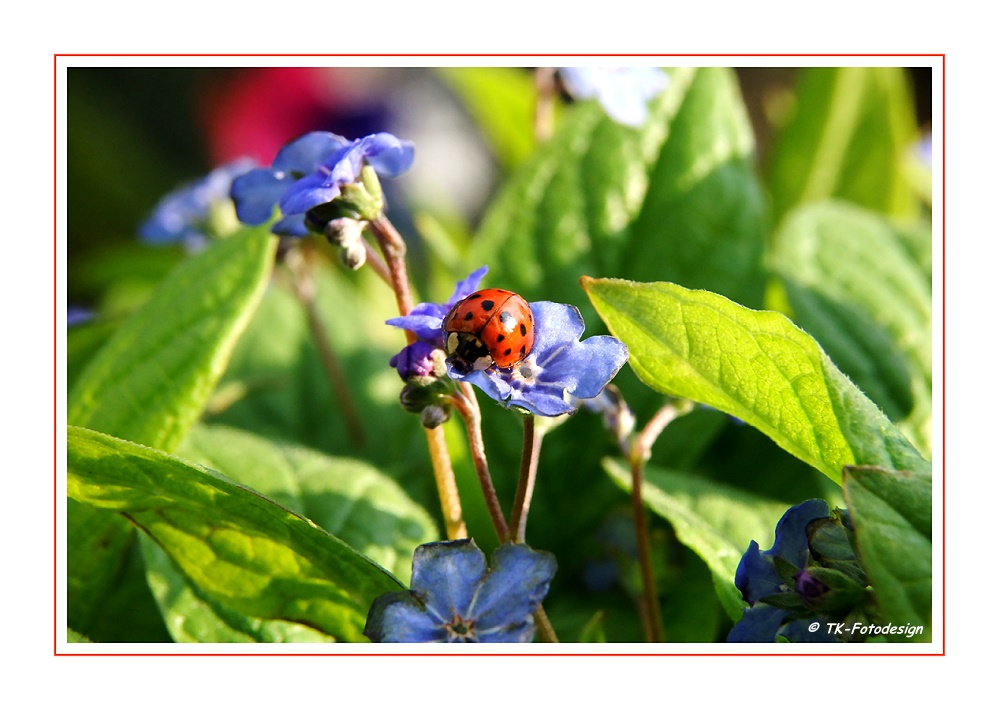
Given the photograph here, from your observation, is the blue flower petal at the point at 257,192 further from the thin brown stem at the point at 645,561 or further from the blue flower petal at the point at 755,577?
the blue flower petal at the point at 755,577

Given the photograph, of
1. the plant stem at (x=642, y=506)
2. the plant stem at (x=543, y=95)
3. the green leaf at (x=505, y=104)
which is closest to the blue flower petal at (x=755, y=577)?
the plant stem at (x=642, y=506)

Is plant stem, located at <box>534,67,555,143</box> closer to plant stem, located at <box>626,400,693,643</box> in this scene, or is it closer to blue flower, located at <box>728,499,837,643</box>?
plant stem, located at <box>626,400,693,643</box>

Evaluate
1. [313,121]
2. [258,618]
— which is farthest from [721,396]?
[313,121]

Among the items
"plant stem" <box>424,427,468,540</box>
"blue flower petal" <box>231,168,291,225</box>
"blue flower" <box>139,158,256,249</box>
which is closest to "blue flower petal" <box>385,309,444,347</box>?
"plant stem" <box>424,427,468,540</box>

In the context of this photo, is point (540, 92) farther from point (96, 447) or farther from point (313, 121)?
point (313, 121)

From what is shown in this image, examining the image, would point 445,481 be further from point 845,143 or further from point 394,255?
point 845,143

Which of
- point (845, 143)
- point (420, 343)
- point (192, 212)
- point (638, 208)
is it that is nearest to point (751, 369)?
point (420, 343)
